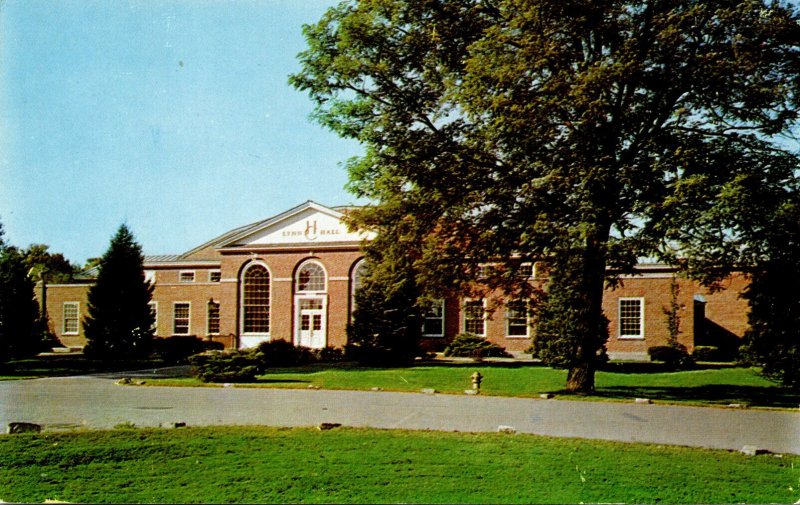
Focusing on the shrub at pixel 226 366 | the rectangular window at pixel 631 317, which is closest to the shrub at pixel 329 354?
the shrub at pixel 226 366

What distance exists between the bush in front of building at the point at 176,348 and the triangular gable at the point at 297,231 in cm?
666

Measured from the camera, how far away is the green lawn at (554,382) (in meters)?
18.9

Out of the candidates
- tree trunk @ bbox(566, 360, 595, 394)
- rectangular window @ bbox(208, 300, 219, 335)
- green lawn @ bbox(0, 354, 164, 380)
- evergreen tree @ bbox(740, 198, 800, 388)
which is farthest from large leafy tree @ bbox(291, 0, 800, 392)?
rectangular window @ bbox(208, 300, 219, 335)

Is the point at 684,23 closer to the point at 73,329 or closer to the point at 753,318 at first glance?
the point at 753,318

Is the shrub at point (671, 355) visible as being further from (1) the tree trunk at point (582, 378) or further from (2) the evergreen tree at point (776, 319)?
(1) the tree trunk at point (582, 378)

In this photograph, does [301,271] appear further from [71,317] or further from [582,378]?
[582,378]

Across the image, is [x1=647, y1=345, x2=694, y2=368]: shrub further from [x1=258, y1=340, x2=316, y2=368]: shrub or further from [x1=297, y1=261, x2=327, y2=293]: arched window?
[x1=297, y1=261, x2=327, y2=293]: arched window

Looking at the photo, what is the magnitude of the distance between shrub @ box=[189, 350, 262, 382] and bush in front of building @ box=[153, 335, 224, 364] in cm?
924

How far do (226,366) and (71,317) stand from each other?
838 inches

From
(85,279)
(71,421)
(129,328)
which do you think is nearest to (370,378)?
(71,421)

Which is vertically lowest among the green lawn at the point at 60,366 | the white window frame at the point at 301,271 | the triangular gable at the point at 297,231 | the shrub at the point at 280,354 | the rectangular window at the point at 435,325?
the green lawn at the point at 60,366

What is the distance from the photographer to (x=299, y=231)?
122 feet

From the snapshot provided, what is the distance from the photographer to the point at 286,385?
20.9 metres

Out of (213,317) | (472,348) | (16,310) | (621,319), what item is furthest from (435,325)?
(16,310)
